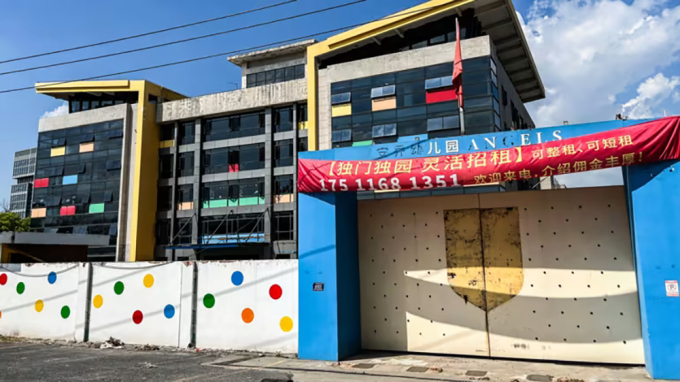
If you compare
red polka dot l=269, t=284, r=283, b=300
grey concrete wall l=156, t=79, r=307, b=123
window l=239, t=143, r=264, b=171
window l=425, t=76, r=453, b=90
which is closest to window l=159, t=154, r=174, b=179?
grey concrete wall l=156, t=79, r=307, b=123

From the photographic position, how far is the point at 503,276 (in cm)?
1084

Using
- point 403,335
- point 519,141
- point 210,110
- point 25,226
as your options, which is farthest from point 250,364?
point 25,226

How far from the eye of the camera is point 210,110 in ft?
143

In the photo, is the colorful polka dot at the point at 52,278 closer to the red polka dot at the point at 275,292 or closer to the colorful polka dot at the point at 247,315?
the colorful polka dot at the point at 247,315

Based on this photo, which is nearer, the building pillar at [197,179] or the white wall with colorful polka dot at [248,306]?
the white wall with colorful polka dot at [248,306]

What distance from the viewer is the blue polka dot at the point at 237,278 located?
1228cm

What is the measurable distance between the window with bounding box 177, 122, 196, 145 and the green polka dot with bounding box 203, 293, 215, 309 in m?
35.0

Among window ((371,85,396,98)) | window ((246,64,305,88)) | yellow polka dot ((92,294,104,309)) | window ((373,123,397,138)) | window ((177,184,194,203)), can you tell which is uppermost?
window ((246,64,305,88))

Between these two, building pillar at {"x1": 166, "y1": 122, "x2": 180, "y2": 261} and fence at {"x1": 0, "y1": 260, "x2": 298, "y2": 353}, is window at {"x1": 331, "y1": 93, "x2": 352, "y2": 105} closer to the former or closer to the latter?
building pillar at {"x1": 166, "y1": 122, "x2": 180, "y2": 261}

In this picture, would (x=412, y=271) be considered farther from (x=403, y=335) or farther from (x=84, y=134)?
(x=84, y=134)

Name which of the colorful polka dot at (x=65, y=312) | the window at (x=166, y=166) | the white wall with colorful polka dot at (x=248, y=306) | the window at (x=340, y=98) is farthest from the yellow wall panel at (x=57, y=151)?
the white wall with colorful polka dot at (x=248, y=306)

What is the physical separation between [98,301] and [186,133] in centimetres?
3405

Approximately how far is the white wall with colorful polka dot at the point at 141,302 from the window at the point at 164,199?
3273cm

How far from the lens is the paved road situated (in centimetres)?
919
